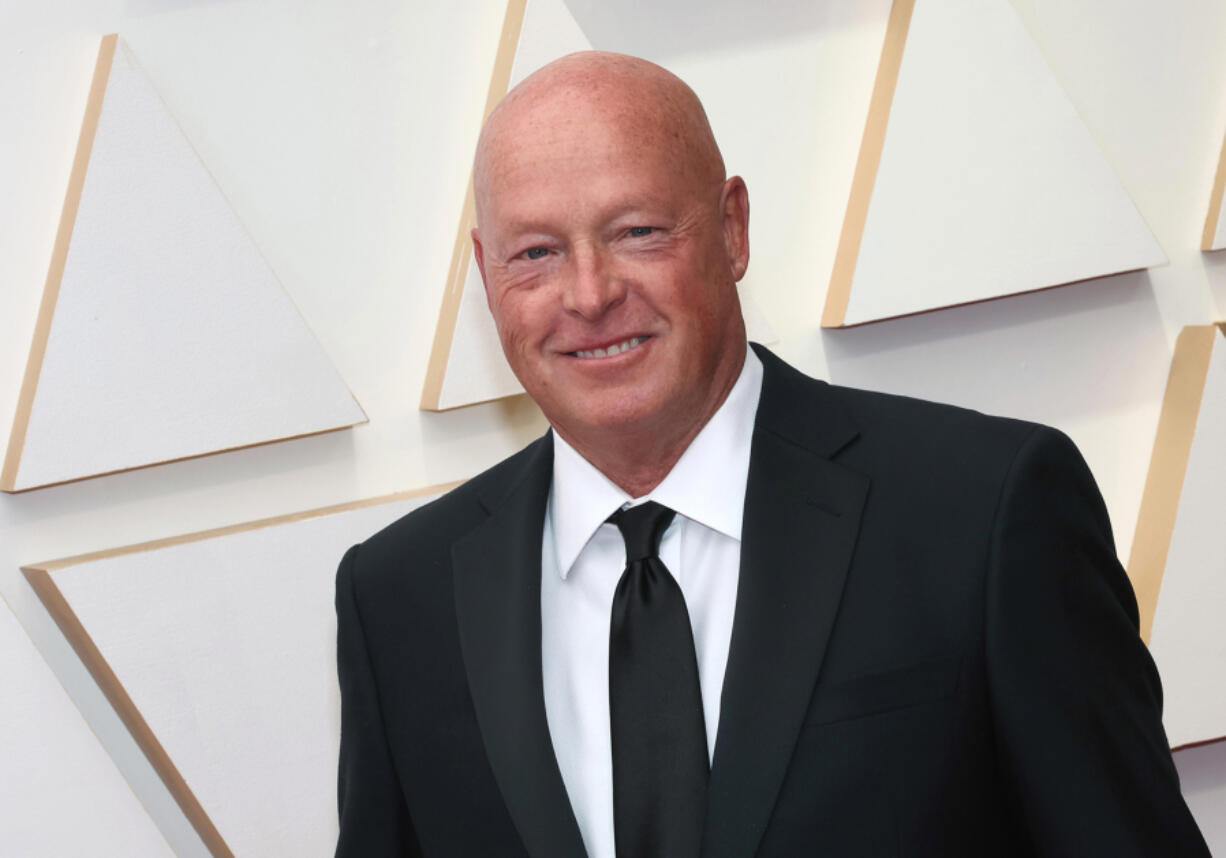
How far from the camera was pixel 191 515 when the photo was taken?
1.60m

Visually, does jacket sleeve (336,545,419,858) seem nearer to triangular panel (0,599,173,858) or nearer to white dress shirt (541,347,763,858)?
white dress shirt (541,347,763,858)

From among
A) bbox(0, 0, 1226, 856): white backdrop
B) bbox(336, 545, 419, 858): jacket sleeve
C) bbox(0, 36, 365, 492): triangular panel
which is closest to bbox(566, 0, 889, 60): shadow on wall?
bbox(0, 0, 1226, 856): white backdrop

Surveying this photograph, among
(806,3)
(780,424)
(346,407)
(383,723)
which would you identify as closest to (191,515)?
(346,407)

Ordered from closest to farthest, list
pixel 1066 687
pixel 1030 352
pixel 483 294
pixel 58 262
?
1. pixel 1066 687
2. pixel 58 262
3. pixel 483 294
4. pixel 1030 352

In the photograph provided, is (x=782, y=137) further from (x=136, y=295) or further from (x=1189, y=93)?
(x=136, y=295)

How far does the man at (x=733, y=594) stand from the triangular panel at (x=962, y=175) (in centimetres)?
67

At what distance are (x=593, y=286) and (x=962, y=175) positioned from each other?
2.94ft

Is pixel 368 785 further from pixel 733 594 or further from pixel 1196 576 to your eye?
pixel 1196 576

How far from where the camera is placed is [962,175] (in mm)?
1732

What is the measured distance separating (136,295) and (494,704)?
71 cm

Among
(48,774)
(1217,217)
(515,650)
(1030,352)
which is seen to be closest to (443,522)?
(515,650)

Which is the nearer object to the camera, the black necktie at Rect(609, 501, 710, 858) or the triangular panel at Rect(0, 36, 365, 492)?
the black necktie at Rect(609, 501, 710, 858)

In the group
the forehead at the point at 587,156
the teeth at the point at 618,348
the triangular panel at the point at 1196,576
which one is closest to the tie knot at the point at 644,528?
the teeth at the point at 618,348

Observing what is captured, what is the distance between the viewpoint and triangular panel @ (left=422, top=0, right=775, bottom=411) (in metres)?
1.62
